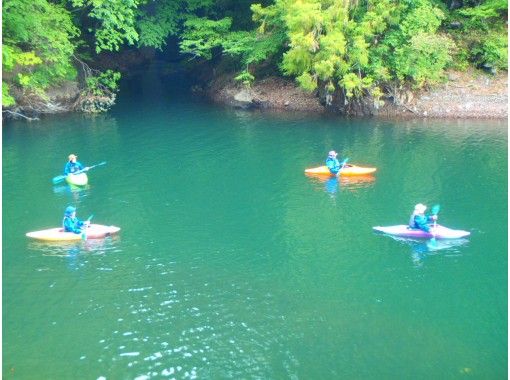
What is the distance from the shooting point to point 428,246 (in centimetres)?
1574

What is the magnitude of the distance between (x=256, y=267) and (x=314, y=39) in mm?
16983

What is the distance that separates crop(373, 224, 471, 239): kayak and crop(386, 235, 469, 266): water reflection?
0.13 m

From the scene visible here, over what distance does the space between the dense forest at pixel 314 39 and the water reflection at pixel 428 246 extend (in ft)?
47.0

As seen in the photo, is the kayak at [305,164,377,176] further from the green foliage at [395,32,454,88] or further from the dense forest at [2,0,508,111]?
the green foliage at [395,32,454,88]

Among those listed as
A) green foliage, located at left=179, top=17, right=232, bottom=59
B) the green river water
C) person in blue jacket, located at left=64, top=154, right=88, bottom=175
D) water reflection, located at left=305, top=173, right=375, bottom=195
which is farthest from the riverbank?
person in blue jacket, located at left=64, top=154, right=88, bottom=175

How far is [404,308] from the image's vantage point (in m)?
12.7

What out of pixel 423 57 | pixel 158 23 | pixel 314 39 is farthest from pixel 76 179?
pixel 423 57

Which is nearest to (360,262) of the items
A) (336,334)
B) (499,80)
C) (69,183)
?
(336,334)

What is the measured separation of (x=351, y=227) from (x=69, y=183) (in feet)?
34.4

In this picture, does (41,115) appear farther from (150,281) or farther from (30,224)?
(150,281)

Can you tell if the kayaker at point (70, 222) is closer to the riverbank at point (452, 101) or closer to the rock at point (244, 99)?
the riverbank at point (452, 101)

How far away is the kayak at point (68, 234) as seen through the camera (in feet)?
53.0

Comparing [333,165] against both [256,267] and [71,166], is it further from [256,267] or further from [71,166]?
[71,166]

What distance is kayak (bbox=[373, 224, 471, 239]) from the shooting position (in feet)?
52.5
